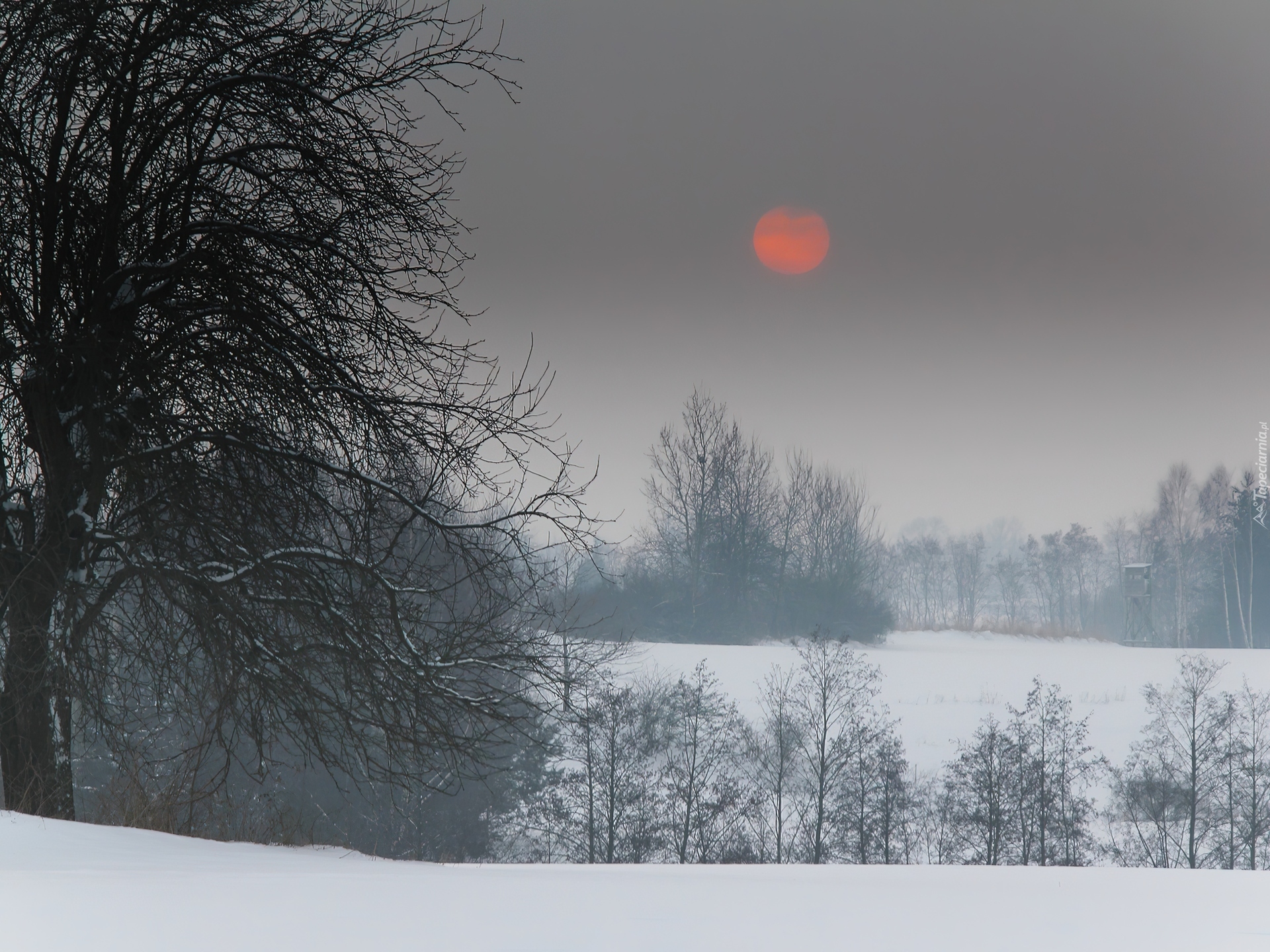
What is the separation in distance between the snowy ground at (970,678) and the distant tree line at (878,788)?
146 centimetres

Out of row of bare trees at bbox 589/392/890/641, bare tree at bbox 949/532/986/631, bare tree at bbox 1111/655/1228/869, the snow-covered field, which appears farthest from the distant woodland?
the snow-covered field

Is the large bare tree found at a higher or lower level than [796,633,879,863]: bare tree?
higher

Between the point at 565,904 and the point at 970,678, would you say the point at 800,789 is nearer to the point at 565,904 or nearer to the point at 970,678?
the point at 970,678

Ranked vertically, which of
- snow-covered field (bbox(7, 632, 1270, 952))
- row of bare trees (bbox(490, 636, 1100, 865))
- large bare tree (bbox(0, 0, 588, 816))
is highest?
large bare tree (bbox(0, 0, 588, 816))

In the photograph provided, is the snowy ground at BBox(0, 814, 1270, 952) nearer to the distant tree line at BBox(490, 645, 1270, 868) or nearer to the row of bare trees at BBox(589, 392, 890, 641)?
the distant tree line at BBox(490, 645, 1270, 868)

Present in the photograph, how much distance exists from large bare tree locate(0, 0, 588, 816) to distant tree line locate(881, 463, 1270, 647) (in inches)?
1493

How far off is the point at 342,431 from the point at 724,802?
771 inches

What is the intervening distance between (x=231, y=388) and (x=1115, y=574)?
70.9m

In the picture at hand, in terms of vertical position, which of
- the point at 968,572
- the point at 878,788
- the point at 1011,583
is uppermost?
the point at 968,572

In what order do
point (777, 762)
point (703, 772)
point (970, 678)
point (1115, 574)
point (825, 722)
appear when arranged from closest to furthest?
1. point (703, 772)
2. point (777, 762)
3. point (825, 722)
4. point (970, 678)
5. point (1115, 574)

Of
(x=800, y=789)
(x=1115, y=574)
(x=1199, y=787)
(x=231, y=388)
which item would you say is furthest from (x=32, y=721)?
(x=1115, y=574)

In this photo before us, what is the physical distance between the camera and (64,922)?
1.93 meters

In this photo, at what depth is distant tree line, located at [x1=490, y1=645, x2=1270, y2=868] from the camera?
860 inches

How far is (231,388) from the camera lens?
18.0 ft
